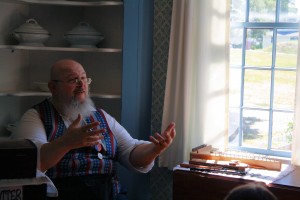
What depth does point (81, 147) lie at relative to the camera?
256cm

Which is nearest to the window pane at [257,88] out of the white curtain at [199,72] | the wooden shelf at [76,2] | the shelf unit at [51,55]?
the white curtain at [199,72]

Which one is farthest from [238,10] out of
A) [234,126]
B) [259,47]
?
[234,126]

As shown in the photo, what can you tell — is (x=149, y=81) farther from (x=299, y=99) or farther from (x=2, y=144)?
(x=2, y=144)

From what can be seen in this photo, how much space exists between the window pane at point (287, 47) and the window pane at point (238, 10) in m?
0.27

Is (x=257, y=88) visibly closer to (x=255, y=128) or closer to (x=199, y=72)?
(x=255, y=128)

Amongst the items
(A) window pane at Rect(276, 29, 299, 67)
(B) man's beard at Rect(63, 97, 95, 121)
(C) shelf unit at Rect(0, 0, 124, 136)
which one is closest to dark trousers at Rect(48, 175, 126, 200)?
(B) man's beard at Rect(63, 97, 95, 121)

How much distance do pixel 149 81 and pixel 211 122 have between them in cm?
56

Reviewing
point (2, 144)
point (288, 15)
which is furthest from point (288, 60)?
point (2, 144)

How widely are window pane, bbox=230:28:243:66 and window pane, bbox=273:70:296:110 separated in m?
0.28

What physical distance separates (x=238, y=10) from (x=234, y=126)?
795 mm

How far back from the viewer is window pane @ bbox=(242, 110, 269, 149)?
11.0 ft

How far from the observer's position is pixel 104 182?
268 centimetres

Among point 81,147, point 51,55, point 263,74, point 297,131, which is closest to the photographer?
point 81,147

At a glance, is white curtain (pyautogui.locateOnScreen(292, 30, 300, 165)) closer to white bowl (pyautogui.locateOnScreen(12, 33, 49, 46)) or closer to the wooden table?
the wooden table
